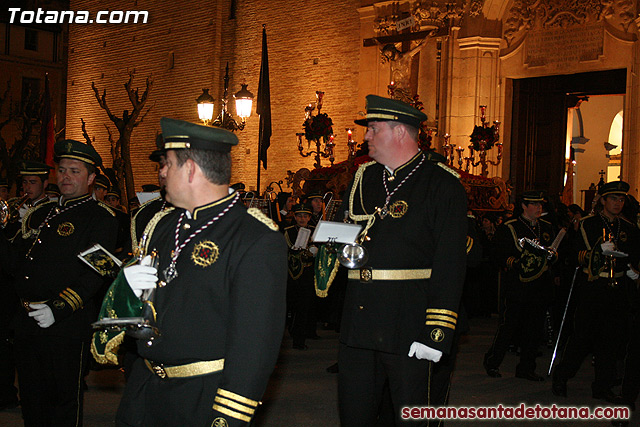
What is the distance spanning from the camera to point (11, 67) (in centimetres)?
4575

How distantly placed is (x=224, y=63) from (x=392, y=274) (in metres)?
23.7

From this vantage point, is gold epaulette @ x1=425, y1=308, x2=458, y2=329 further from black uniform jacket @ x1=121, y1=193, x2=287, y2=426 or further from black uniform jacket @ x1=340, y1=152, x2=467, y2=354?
black uniform jacket @ x1=121, y1=193, x2=287, y2=426

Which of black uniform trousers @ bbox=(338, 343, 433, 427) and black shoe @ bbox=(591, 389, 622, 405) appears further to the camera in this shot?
black shoe @ bbox=(591, 389, 622, 405)

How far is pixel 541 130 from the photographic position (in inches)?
739

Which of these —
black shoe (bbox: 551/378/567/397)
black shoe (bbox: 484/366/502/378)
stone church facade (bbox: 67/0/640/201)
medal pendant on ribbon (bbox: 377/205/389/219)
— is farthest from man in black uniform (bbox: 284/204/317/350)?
stone church facade (bbox: 67/0/640/201)

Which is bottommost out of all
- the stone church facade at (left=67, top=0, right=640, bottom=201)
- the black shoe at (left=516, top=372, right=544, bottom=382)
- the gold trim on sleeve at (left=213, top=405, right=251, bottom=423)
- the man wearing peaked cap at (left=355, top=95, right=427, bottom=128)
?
the black shoe at (left=516, top=372, right=544, bottom=382)

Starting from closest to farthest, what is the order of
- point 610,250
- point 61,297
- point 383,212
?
point 383,212
point 61,297
point 610,250

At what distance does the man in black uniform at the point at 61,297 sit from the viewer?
15.9 ft

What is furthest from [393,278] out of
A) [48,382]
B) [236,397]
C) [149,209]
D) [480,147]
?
[480,147]

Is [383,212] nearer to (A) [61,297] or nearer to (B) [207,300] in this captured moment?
(B) [207,300]

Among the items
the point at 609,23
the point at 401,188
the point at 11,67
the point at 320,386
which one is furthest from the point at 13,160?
the point at 401,188

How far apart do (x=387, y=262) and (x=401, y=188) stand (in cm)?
44

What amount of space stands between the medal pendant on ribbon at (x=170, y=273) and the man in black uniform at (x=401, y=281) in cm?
151

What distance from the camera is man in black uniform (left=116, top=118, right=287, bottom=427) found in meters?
2.85
